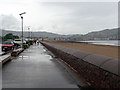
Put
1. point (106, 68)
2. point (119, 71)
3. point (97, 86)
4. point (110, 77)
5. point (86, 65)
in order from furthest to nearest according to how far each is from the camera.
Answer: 1. point (86, 65)
2. point (97, 86)
3. point (106, 68)
4. point (110, 77)
5. point (119, 71)

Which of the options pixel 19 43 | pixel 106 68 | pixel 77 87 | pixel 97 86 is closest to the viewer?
pixel 106 68

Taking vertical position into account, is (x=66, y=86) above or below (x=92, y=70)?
below

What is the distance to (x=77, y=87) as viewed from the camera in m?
7.00

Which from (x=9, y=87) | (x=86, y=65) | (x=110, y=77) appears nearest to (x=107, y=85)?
(x=110, y=77)

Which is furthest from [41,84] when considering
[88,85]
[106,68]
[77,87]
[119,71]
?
[119,71]

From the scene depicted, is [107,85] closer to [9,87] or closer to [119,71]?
[119,71]

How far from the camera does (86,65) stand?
8.23 meters

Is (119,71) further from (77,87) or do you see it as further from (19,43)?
(19,43)

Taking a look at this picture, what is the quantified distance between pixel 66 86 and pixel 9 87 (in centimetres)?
235

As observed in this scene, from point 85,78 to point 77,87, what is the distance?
1491mm

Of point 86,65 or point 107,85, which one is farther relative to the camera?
point 86,65

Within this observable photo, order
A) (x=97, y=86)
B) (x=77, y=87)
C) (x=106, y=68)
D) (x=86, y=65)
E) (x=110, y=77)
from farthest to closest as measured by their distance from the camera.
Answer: (x=86, y=65) < (x=77, y=87) < (x=97, y=86) < (x=106, y=68) < (x=110, y=77)

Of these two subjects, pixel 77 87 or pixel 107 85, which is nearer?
pixel 107 85

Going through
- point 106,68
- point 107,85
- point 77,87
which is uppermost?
point 106,68
